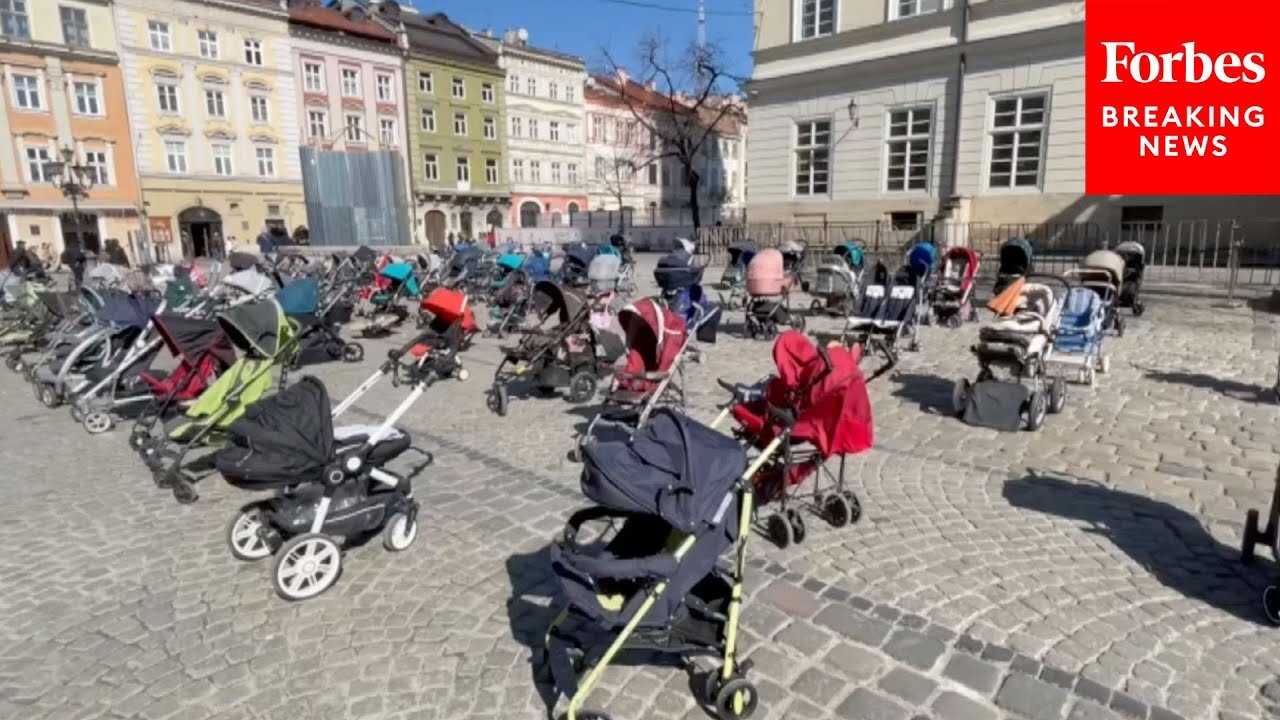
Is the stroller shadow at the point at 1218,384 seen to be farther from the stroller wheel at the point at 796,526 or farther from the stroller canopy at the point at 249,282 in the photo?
the stroller canopy at the point at 249,282

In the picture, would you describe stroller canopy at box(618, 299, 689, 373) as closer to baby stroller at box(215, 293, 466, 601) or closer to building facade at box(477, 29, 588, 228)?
baby stroller at box(215, 293, 466, 601)

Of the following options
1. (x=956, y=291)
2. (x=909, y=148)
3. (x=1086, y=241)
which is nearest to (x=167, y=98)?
(x=909, y=148)

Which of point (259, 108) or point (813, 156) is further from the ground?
point (259, 108)

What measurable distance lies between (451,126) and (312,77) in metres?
9.30

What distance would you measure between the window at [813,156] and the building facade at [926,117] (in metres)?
0.04

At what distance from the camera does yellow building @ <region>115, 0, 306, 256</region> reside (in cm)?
3700

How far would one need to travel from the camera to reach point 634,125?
60125mm

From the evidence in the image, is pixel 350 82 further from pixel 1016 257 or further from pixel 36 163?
pixel 1016 257

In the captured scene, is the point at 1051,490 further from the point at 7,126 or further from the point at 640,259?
the point at 7,126

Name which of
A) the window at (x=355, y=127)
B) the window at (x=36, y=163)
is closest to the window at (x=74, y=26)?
the window at (x=36, y=163)

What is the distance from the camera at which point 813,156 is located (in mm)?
25422

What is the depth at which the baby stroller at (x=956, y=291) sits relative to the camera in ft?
38.4

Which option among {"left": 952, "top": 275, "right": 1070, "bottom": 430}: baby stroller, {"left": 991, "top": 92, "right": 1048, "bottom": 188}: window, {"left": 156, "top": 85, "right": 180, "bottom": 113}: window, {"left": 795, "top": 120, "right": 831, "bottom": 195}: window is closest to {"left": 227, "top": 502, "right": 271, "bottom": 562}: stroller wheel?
{"left": 952, "top": 275, "right": 1070, "bottom": 430}: baby stroller

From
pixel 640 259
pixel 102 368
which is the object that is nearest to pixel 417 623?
pixel 102 368
